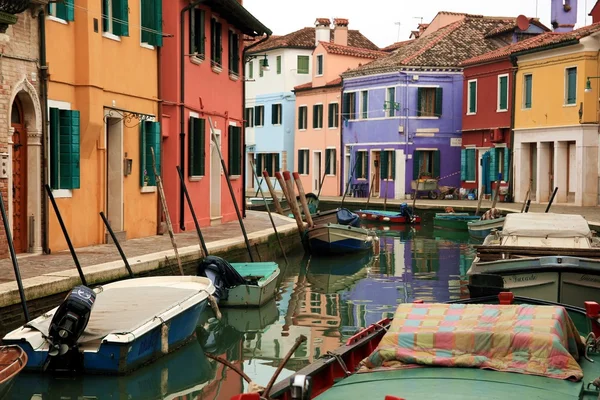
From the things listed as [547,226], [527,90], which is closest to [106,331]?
[547,226]

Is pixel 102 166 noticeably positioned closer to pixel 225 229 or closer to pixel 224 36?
pixel 225 229

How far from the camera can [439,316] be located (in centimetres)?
750

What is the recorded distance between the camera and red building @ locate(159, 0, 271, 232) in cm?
2070

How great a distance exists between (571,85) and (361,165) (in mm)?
12721

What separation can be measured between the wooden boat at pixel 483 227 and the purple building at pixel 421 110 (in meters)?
13.6

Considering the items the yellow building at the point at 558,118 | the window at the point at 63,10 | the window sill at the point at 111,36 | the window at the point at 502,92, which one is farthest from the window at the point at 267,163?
the window at the point at 63,10

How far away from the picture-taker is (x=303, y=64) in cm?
5116

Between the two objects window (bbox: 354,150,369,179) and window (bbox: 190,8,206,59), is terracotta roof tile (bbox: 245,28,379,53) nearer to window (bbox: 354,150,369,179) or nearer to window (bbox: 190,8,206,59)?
window (bbox: 354,150,369,179)

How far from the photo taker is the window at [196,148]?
2148 cm

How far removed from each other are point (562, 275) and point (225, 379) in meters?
4.73

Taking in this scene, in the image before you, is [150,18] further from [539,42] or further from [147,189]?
[539,42]

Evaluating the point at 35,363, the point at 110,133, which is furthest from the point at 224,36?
the point at 35,363

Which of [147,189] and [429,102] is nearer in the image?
[147,189]

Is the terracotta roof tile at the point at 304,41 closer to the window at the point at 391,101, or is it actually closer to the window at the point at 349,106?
the window at the point at 349,106
